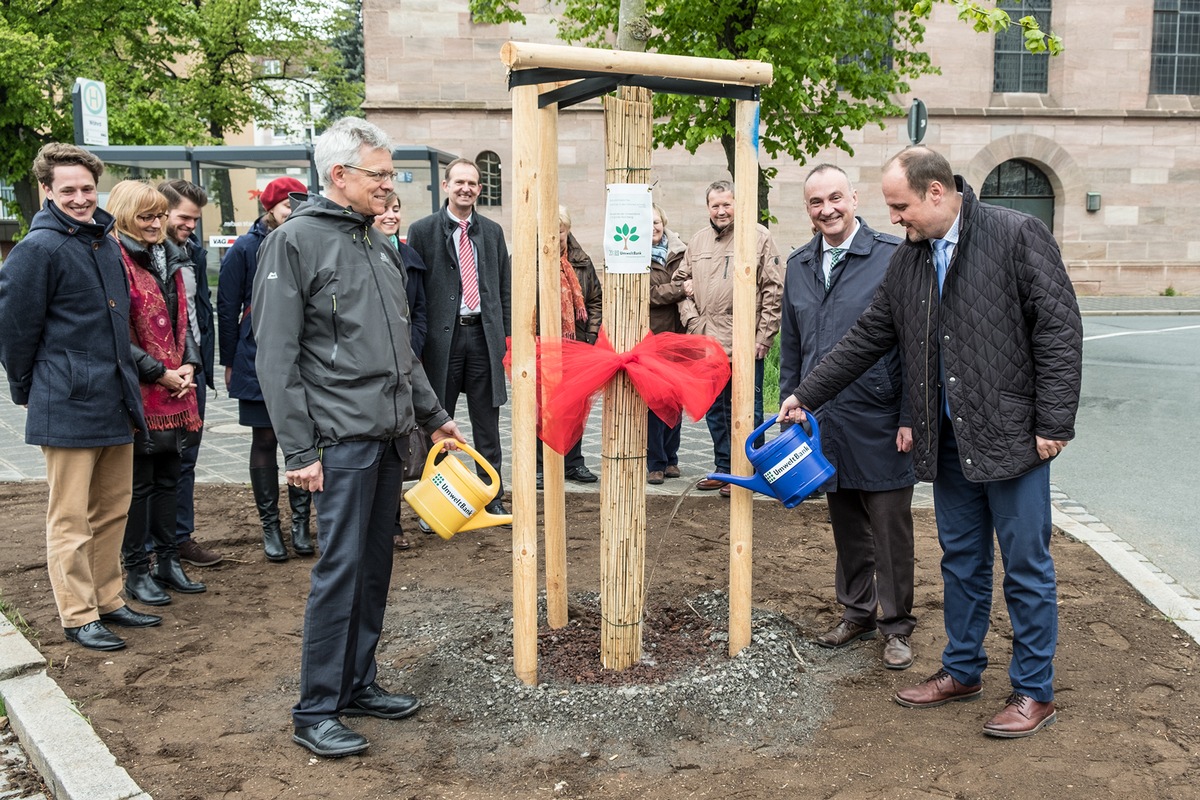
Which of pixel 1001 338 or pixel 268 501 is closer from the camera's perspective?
pixel 1001 338

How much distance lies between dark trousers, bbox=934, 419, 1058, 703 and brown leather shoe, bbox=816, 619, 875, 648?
0.56 meters

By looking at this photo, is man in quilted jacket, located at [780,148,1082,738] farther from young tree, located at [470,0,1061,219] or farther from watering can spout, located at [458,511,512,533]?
young tree, located at [470,0,1061,219]

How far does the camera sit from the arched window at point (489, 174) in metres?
22.2

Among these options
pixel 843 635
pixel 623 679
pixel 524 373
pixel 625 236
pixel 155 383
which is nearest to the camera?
pixel 625 236

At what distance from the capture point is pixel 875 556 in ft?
15.2

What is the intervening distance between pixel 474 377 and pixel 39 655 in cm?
290

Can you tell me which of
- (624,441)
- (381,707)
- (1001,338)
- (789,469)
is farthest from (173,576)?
(1001,338)

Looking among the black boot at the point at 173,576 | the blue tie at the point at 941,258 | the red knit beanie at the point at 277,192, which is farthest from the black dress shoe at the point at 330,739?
the red knit beanie at the point at 277,192

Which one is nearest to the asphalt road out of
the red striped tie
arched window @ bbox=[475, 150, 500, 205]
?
the red striped tie

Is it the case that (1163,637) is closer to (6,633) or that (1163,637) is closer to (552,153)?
(552,153)

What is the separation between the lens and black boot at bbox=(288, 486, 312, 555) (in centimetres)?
607

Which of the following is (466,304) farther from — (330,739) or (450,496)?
(330,739)

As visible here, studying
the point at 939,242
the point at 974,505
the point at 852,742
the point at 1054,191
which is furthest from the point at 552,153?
the point at 1054,191

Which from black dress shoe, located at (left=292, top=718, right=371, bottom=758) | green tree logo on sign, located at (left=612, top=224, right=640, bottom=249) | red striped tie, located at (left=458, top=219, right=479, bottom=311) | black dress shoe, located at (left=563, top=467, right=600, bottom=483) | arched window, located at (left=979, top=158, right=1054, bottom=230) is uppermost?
arched window, located at (left=979, top=158, right=1054, bottom=230)
